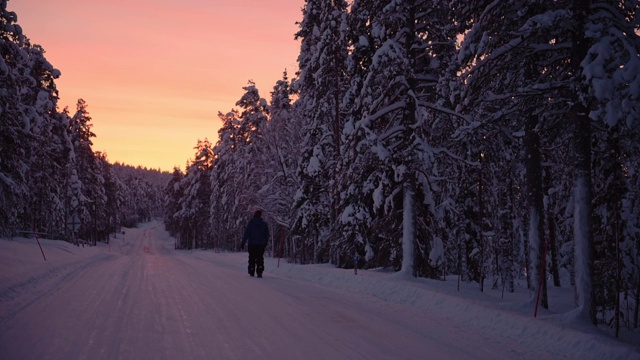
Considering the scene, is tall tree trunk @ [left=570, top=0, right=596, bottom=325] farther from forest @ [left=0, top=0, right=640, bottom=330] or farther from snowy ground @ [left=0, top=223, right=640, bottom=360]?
snowy ground @ [left=0, top=223, right=640, bottom=360]

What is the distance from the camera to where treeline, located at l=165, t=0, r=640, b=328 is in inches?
343

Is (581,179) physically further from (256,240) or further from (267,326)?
(256,240)

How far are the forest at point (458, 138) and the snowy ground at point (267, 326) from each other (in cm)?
219

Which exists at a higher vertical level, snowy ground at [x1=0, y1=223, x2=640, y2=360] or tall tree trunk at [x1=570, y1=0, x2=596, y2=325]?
tall tree trunk at [x1=570, y1=0, x2=596, y2=325]

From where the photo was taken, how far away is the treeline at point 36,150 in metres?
19.2

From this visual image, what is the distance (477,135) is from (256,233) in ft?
25.7

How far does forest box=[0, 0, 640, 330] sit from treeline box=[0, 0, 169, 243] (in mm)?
177

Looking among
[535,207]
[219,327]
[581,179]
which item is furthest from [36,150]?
[581,179]

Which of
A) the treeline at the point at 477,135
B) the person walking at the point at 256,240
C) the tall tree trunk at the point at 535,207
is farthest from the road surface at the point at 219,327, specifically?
the person walking at the point at 256,240

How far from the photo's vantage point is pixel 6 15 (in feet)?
62.8

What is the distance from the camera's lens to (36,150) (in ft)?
93.2

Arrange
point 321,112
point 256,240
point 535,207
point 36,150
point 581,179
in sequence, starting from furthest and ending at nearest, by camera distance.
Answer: point 36,150
point 321,112
point 256,240
point 535,207
point 581,179

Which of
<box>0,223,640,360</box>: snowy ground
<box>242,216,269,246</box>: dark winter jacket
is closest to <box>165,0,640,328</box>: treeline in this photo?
<box>0,223,640,360</box>: snowy ground

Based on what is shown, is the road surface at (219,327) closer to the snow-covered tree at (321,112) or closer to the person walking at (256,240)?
the person walking at (256,240)
